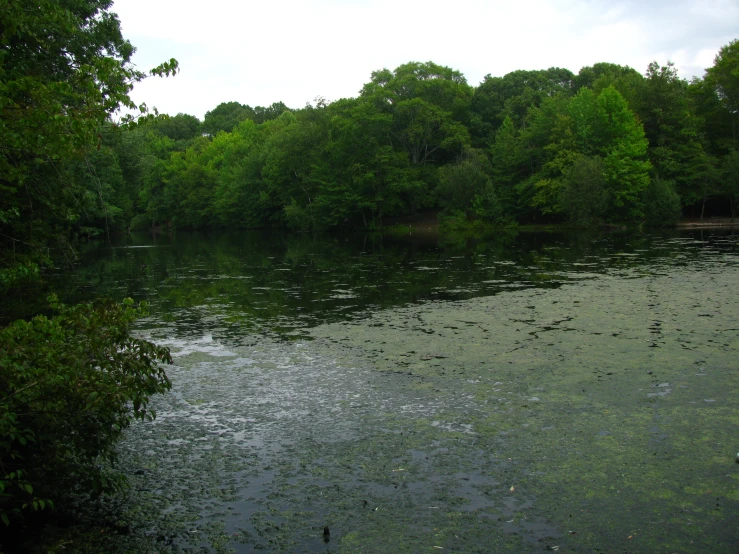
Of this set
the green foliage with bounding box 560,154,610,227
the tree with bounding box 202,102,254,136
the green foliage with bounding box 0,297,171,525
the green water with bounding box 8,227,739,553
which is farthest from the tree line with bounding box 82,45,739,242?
the tree with bounding box 202,102,254,136

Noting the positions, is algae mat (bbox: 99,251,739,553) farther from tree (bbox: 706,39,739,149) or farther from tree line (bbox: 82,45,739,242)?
tree (bbox: 706,39,739,149)

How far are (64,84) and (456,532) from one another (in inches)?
234

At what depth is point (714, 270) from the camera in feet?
74.3

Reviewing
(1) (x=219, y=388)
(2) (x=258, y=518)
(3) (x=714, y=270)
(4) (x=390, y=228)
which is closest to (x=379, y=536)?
(2) (x=258, y=518)

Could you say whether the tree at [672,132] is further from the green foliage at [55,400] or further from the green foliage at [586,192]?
the green foliage at [55,400]

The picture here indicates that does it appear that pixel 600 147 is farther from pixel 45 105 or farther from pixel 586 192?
pixel 45 105

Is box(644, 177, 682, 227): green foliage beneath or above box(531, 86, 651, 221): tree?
beneath

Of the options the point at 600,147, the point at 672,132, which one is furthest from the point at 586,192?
the point at 672,132

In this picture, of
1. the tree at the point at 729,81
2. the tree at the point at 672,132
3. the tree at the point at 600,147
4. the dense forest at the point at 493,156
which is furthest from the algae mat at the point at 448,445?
the tree at the point at 729,81

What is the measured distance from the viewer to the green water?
5.56 meters

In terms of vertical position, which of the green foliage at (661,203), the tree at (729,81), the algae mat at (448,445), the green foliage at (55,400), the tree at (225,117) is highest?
the tree at (225,117)

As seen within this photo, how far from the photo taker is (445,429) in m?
7.92

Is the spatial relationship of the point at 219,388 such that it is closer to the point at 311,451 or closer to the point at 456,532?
the point at 311,451

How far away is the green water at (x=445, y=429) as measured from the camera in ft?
18.2
